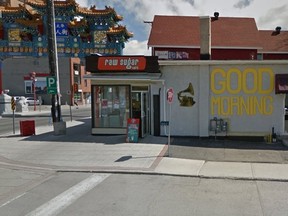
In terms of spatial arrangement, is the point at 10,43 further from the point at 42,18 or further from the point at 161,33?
the point at 161,33

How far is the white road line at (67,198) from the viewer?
5.85 meters

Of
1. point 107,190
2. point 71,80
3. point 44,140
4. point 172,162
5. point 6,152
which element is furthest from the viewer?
point 71,80

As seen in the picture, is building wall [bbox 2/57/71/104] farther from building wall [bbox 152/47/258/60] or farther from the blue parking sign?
the blue parking sign

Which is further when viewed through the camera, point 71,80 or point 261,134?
point 71,80

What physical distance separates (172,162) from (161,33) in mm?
18796

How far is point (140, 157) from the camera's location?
1052cm

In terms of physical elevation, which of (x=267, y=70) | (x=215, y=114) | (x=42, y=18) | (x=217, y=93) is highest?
(x=42, y=18)

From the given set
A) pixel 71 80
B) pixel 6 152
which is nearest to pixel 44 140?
pixel 6 152

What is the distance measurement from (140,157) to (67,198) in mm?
4193

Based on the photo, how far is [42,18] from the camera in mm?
25625

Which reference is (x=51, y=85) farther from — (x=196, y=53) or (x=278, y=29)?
(x=278, y=29)

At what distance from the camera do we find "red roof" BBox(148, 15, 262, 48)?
2584 centimetres

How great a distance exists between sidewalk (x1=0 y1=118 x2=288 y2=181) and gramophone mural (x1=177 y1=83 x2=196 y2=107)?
168 cm

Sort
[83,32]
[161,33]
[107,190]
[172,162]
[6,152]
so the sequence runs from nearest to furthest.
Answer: [107,190]
[172,162]
[6,152]
[83,32]
[161,33]
